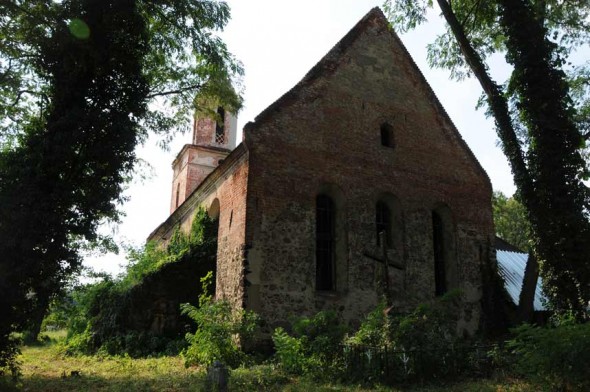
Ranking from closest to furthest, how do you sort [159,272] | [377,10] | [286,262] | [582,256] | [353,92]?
[582,256]
[286,262]
[159,272]
[353,92]
[377,10]

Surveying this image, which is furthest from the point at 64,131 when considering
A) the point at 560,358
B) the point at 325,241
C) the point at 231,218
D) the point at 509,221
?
the point at 509,221

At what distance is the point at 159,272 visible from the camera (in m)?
13.8

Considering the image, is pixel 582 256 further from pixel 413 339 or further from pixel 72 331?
pixel 72 331

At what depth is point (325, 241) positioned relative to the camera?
537 inches

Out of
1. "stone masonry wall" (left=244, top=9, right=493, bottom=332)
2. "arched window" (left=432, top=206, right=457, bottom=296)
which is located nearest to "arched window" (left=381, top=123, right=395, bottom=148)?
"stone masonry wall" (left=244, top=9, right=493, bottom=332)

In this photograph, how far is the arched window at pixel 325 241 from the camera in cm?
1326

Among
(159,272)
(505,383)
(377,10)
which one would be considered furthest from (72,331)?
(377,10)

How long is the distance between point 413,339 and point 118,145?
760cm

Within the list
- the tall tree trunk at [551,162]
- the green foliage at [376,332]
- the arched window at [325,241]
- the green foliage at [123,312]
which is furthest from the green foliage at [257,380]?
the tall tree trunk at [551,162]

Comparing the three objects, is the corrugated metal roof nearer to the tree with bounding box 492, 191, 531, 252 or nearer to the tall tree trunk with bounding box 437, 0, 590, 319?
the tall tree trunk with bounding box 437, 0, 590, 319

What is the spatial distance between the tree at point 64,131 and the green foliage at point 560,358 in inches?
354

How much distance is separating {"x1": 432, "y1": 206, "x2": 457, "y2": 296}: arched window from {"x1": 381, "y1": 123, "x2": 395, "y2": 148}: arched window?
2.82m

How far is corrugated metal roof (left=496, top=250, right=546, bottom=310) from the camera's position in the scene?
15930mm

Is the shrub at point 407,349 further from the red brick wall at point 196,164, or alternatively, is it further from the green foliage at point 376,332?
the red brick wall at point 196,164
